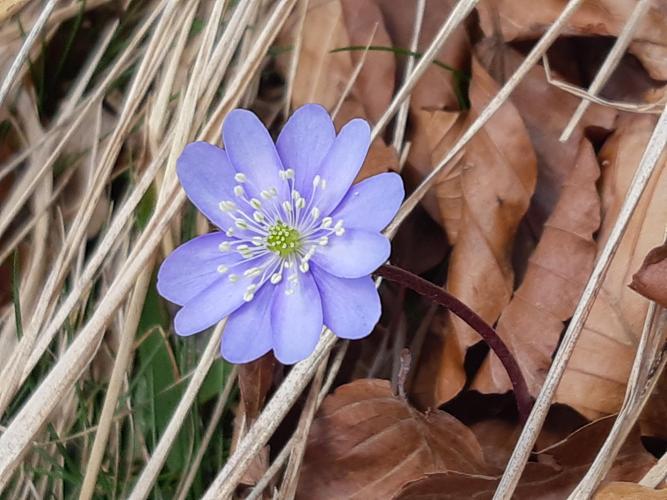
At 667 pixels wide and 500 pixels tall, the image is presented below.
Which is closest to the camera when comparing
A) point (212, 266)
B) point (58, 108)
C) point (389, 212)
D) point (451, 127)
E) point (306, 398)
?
point (389, 212)

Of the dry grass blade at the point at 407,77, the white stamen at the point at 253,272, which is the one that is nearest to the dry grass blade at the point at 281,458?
the white stamen at the point at 253,272

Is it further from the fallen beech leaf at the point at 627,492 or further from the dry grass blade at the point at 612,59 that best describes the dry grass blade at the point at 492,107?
the fallen beech leaf at the point at 627,492

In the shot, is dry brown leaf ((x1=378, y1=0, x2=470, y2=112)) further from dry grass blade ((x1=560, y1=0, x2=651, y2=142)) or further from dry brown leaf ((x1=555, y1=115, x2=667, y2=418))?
dry brown leaf ((x1=555, y1=115, x2=667, y2=418))

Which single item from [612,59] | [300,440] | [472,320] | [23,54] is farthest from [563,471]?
[23,54]

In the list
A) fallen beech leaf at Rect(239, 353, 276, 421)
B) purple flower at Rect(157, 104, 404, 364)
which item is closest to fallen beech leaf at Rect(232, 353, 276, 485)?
fallen beech leaf at Rect(239, 353, 276, 421)

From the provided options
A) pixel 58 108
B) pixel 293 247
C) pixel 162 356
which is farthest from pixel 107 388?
pixel 58 108

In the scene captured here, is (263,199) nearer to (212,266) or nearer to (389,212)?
(212,266)

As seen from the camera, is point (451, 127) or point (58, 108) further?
point (58, 108)
